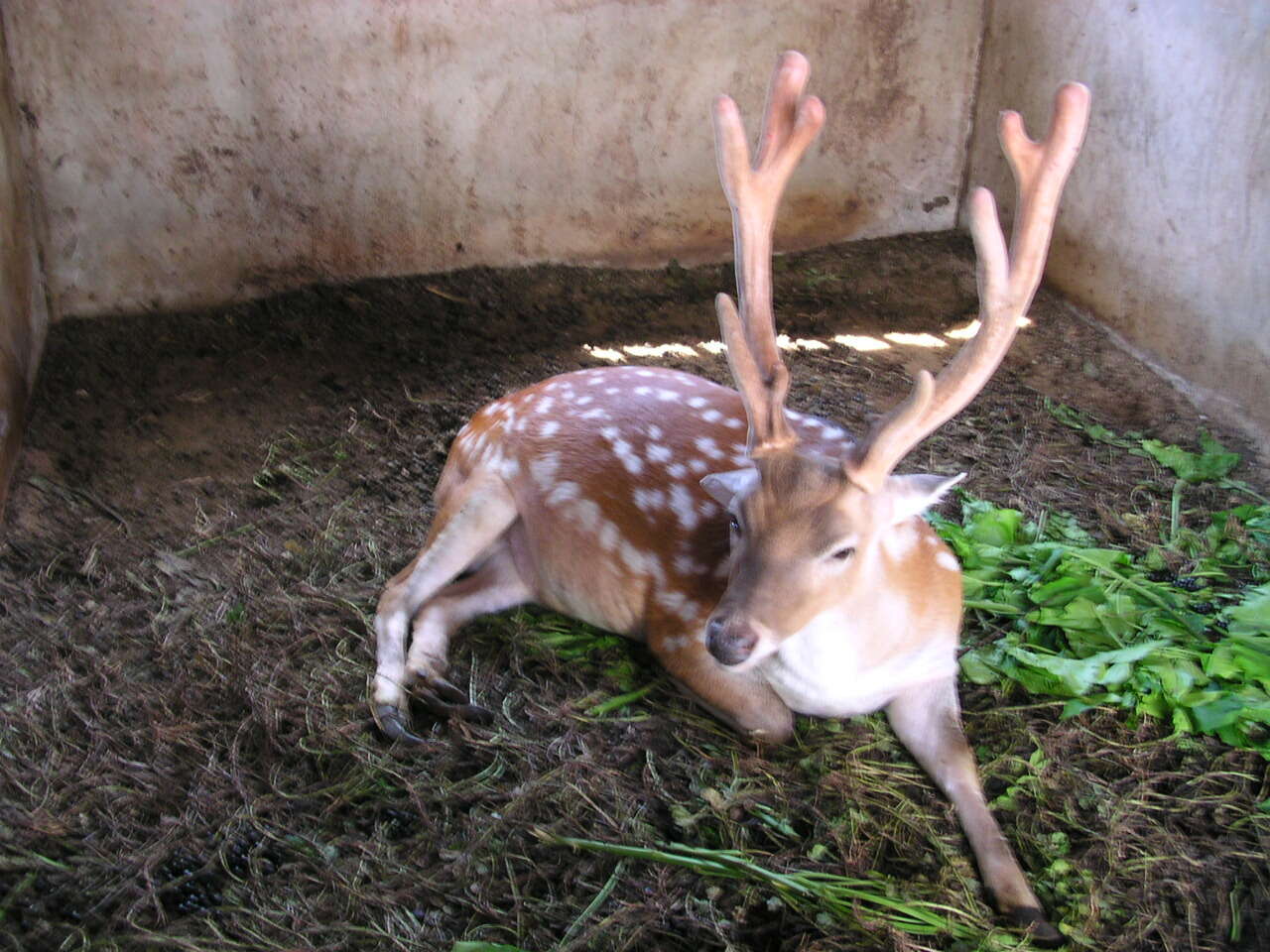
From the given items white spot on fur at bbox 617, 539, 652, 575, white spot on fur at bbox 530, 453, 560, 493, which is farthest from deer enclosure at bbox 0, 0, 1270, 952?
white spot on fur at bbox 530, 453, 560, 493

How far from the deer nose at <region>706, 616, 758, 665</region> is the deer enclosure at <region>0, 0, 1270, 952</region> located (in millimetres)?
395

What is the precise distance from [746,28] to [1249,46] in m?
1.81

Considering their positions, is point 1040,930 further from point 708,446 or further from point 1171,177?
point 1171,177

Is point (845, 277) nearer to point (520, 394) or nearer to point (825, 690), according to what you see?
point (520, 394)

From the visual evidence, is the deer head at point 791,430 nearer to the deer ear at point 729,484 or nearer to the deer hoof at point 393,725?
the deer ear at point 729,484

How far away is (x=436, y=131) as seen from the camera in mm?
4238

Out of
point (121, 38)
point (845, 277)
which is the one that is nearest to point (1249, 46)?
point (845, 277)

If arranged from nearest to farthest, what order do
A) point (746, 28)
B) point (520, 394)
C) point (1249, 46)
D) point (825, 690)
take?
point (825, 690) → point (520, 394) → point (1249, 46) → point (746, 28)

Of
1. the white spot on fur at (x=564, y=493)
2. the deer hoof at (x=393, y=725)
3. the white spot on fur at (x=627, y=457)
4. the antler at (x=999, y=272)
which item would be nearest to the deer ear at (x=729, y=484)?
the antler at (x=999, y=272)

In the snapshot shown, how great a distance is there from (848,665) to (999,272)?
0.80 meters

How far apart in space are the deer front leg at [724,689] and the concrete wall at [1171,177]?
205 centimetres

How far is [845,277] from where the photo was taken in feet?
15.2

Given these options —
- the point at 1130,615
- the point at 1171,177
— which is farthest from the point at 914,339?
the point at 1130,615

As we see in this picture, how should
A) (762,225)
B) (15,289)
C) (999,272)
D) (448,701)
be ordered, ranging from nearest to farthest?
(999,272) → (762,225) → (448,701) → (15,289)
